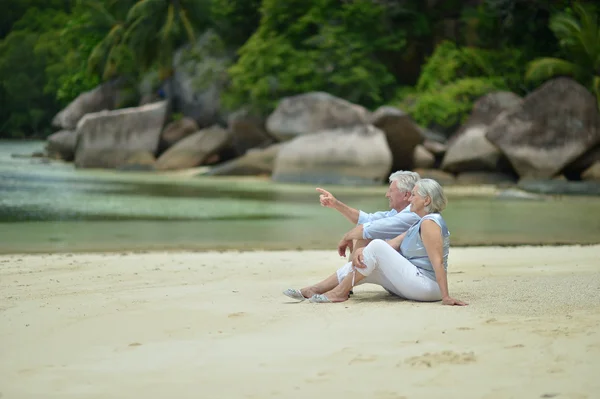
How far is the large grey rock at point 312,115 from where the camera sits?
978 inches

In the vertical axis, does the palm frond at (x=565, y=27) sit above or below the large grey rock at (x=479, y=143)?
above

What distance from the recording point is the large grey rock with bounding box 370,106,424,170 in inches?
941

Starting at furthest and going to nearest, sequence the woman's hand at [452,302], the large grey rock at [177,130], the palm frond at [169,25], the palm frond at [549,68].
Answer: the palm frond at [169,25]
the large grey rock at [177,130]
the palm frond at [549,68]
the woman's hand at [452,302]

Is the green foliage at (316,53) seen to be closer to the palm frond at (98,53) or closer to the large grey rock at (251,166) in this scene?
the large grey rock at (251,166)

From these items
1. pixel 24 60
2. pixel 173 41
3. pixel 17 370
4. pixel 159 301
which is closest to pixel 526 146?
pixel 173 41

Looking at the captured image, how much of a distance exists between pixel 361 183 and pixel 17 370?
1871 cm

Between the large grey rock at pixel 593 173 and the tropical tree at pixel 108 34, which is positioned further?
the tropical tree at pixel 108 34

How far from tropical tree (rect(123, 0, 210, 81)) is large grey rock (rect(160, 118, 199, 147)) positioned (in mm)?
3136

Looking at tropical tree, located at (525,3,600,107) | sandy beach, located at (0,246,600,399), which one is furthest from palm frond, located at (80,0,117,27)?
sandy beach, located at (0,246,600,399)

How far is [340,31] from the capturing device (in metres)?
28.1

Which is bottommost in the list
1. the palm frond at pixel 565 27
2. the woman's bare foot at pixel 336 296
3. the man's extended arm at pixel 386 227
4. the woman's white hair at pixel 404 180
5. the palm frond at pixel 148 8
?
the woman's bare foot at pixel 336 296

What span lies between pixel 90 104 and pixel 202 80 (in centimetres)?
661

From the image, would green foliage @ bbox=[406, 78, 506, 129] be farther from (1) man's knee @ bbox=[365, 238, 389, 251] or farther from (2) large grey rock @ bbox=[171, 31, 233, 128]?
(1) man's knee @ bbox=[365, 238, 389, 251]

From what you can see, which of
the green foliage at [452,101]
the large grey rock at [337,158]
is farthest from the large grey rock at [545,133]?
the green foliage at [452,101]
